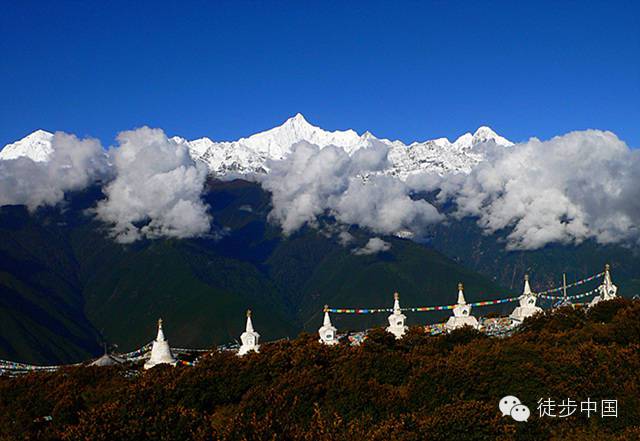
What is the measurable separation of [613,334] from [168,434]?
3879cm

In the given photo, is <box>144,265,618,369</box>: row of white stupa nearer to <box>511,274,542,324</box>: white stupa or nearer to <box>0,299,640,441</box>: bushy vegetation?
<box>511,274,542,324</box>: white stupa

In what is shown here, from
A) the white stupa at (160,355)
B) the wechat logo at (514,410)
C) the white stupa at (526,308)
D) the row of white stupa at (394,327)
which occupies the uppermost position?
the white stupa at (526,308)

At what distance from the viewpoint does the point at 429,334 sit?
69.0m

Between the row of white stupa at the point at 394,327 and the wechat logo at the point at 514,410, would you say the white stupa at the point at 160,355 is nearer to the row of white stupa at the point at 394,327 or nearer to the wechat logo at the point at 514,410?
the row of white stupa at the point at 394,327

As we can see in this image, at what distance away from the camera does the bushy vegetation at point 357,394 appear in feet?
97.7

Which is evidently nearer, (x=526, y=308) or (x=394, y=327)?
(x=394, y=327)

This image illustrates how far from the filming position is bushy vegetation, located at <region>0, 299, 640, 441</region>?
29.8 m

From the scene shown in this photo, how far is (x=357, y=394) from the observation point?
38.8 metres

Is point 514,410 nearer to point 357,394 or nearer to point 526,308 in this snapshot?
point 357,394

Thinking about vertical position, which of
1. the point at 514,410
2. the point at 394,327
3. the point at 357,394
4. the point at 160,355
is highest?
the point at 394,327

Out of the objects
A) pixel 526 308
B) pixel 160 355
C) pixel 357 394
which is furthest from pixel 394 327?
pixel 357 394

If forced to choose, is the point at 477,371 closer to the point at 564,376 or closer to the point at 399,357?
the point at 564,376

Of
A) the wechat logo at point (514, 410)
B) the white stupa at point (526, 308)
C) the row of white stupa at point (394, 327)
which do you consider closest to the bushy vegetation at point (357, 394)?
the wechat logo at point (514, 410)

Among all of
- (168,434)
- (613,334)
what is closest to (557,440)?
(168,434)
